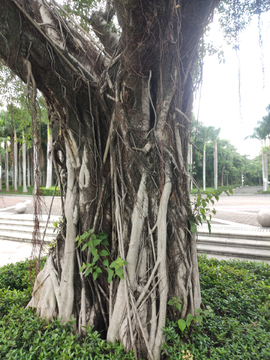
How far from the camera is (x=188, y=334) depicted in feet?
5.90

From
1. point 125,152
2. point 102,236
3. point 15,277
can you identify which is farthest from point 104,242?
point 15,277

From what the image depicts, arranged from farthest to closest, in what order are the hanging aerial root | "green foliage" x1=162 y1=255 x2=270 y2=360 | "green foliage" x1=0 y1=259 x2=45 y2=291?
"green foliage" x1=0 y1=259 x2=45 y2=291
the hanging aerial root
"green foliage" x1=162 y1=255 x2=270 y2=360

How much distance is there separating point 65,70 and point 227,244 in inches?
178

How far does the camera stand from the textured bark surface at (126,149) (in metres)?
1.64

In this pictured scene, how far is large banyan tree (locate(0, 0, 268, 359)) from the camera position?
1646mm

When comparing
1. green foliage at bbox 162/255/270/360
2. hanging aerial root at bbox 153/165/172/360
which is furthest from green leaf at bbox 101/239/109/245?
green foliage at bbox 162/255/270/360

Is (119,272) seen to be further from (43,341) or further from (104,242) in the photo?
(43,341)

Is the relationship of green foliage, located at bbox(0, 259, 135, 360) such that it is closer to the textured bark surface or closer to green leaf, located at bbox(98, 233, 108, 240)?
the textured bark surface

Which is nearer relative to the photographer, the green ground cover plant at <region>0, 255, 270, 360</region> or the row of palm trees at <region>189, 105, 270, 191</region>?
the green ground cover plant at <region>0, 255, 270, 360</region>

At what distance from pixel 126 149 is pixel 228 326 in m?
1.67

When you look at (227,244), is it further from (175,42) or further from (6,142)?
(6,142)

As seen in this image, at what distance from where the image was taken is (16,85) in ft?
7.79

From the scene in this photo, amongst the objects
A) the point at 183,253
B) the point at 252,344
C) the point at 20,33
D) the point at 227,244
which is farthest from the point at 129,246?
the point at 227,244

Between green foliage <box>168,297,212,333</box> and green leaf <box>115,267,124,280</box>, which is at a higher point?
green leaf <box>115,267,124,280</box>
